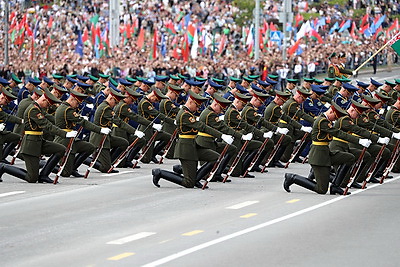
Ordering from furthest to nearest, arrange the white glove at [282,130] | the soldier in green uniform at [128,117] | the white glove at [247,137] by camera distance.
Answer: the soldier in green uniform at [128,117], the white glove at [282,130], the white glove at [247,137]

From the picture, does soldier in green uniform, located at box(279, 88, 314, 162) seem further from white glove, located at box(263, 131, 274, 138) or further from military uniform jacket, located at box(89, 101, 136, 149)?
military uniform jacket, located at box(89, 101, 136, 149)

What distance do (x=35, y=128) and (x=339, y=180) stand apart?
17.2 ft

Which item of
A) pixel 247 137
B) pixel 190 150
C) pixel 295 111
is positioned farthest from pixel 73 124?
pixel 295 111

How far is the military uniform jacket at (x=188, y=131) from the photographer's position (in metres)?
20.6

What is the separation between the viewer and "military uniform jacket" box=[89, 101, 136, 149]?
2311cm

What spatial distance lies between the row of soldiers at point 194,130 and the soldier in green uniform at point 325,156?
2 centimetres

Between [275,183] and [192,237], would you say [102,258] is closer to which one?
[192,237]

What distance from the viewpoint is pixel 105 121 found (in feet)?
76.0

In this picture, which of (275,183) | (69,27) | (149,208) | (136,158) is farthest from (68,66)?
(149,208)

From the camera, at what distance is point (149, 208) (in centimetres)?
1836

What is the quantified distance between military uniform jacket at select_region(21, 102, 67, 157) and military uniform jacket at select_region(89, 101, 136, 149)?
188 centimetres

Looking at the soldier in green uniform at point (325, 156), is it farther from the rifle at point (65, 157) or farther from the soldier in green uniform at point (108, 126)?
the soldier in green uniform at point (108, 126)

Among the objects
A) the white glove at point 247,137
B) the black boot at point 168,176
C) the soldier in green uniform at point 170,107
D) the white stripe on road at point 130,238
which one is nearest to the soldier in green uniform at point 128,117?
the soldier in green uniform at point 170,107

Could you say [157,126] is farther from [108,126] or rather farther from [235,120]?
[235,120]
